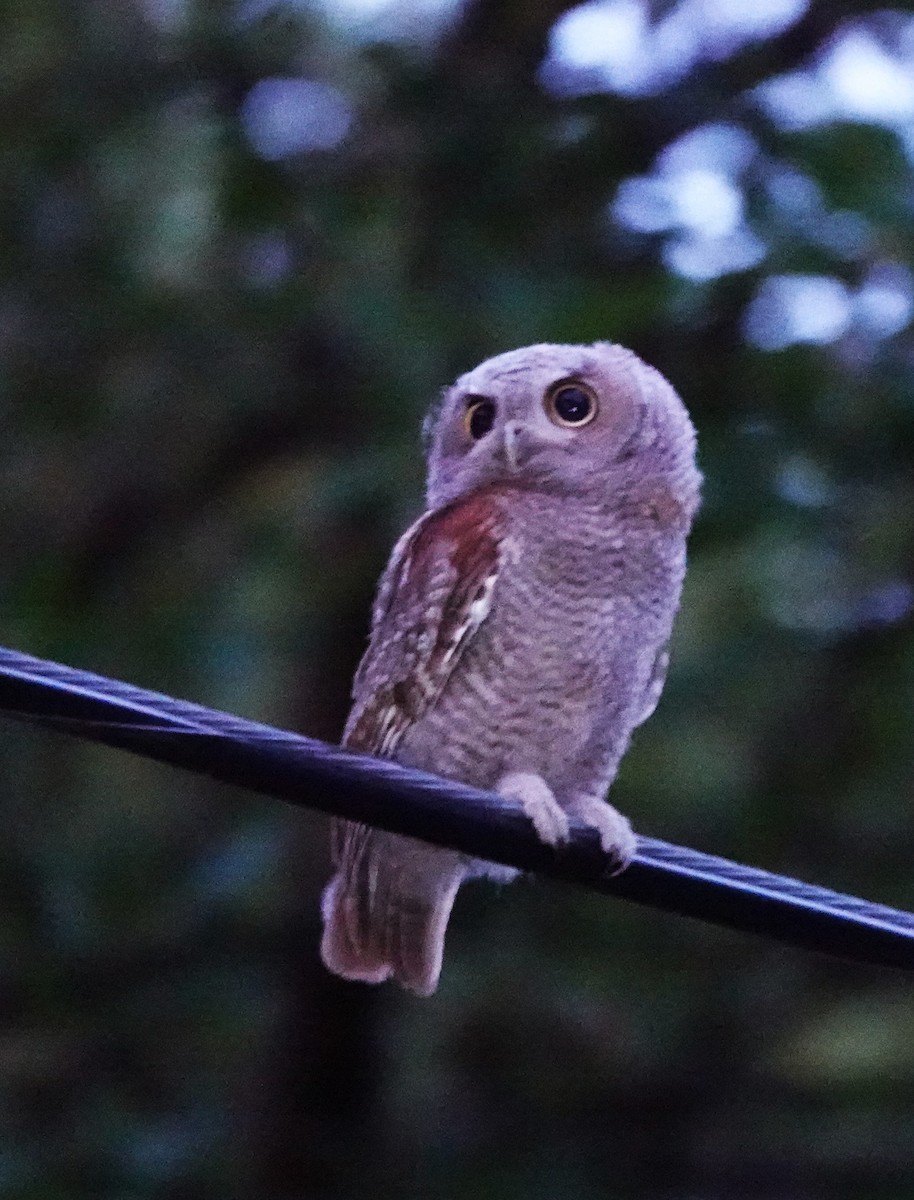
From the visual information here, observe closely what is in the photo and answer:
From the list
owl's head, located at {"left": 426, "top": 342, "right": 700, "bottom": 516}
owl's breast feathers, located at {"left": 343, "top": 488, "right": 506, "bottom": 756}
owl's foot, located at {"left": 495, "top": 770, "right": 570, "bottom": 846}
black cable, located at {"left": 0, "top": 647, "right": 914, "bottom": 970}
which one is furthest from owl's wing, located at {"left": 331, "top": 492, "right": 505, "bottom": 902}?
black cable, located at {"left": 0, "top": 647, "right": 914, "bottom": 970}

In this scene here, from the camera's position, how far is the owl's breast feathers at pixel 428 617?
4152mm

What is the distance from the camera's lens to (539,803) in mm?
3809

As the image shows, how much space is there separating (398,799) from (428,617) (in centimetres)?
137

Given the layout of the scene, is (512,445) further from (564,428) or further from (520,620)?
(520,620)

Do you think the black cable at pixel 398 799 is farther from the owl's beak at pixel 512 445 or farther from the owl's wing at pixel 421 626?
the owl's beak at pixel 512 445

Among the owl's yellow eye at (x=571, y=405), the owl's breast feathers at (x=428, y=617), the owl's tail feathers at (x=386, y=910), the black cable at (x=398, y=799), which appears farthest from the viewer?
the owl's yellow eye at (x=571, y=405)

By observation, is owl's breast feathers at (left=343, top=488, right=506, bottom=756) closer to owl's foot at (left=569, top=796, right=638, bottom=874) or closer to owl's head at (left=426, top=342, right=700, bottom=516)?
owl's head at (left=426, top=342, right=700, bottom=516)

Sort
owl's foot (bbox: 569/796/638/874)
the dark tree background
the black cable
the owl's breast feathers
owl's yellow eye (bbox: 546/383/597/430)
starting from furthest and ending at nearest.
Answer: the dark tree background < owl's yellow eye (bbox: 546/383/597/430) < the owl's breast feathers < owl's foot (bbox: 569/796/638/874) < the black cable

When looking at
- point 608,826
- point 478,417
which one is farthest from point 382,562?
point 608,826

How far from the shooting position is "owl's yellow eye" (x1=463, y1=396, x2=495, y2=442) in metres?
4.49

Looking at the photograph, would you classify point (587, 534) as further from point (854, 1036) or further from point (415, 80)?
point (854, 1036)

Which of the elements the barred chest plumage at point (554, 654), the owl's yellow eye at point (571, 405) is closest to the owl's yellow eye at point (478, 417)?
the owl's yellow eye at point (571, 405)

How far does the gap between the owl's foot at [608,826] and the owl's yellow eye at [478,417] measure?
2.60ft

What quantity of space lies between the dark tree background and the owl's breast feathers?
1105mm
